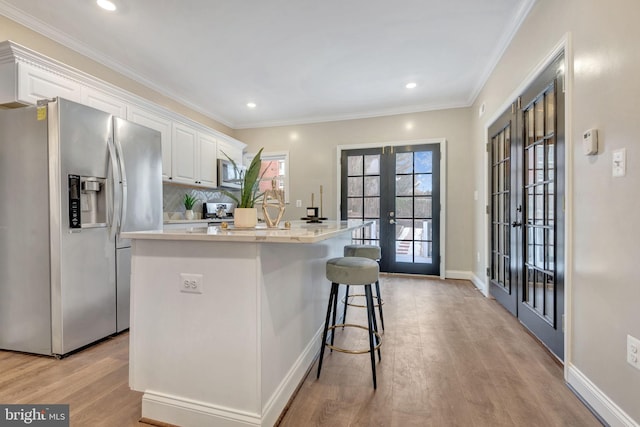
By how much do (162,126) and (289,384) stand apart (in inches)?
133

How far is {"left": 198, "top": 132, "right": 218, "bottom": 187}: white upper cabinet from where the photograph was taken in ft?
14.2

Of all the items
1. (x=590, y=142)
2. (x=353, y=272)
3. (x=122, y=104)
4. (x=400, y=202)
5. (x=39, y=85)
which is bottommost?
(x=353, y=272)

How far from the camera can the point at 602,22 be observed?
1.50 meters

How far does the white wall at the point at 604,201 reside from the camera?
130cm

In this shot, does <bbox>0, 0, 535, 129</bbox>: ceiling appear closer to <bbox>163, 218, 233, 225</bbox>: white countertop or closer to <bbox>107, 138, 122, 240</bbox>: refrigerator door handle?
<bbox>107, 138, 122, 240</bbox>: refrigerator door handle

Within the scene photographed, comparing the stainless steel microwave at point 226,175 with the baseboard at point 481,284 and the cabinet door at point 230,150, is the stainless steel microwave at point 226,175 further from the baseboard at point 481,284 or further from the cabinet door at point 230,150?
the baseboard at point 481,284

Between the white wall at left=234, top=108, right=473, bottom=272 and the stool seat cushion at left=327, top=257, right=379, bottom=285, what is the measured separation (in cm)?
320

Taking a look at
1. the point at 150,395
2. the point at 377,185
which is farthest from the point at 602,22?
the point at 377,185

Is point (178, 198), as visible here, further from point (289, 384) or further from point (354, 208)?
point (289, 384)

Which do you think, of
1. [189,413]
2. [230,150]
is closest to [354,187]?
[230,150]

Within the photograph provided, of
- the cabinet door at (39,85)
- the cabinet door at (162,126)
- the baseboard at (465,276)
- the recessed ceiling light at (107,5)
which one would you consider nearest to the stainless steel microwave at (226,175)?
the cabinet door at (162,126)

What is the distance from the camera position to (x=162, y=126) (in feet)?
12.0

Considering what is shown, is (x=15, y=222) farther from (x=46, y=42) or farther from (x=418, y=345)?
(x=418, y=345)

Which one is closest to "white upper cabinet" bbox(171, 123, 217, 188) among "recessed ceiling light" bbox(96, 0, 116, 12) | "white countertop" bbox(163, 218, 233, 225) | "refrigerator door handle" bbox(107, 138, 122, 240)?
"white countertop" bbox(163, 218, 233, 225)
